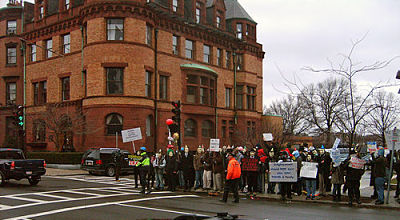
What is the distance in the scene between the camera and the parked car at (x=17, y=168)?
18109mm

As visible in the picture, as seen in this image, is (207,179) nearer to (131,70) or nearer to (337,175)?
(337,175)

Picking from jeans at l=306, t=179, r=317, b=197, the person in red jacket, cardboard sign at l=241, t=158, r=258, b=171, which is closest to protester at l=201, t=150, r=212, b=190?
cardboard sign at l=241, t=158, r=258, b=171

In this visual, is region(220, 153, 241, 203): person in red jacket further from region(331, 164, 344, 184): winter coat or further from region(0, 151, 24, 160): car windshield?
region(0, 151, 24, 160): car windshield

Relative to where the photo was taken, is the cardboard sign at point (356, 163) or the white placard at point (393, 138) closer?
the cardboard sign at point (356, 163)

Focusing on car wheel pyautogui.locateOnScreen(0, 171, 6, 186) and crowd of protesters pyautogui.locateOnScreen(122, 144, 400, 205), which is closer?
crowd of protesters pyautogui.locateOnScreen(122, 144, 400, 205)

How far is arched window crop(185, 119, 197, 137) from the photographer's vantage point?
39.0m

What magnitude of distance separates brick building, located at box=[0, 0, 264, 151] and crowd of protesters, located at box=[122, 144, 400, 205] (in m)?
13.9

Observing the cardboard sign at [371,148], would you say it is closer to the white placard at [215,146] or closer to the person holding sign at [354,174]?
the person holding sign at [354,174]

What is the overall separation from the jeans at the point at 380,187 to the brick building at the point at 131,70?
2185cm

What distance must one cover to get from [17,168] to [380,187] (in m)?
15.1

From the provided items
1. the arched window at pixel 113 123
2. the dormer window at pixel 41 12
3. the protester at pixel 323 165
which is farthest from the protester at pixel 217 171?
the dormer window at pixel 41 12

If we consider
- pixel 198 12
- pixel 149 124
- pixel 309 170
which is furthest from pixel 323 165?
pixel 198 12

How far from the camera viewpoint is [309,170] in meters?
15.5

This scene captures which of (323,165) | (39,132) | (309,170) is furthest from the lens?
(39,132)
